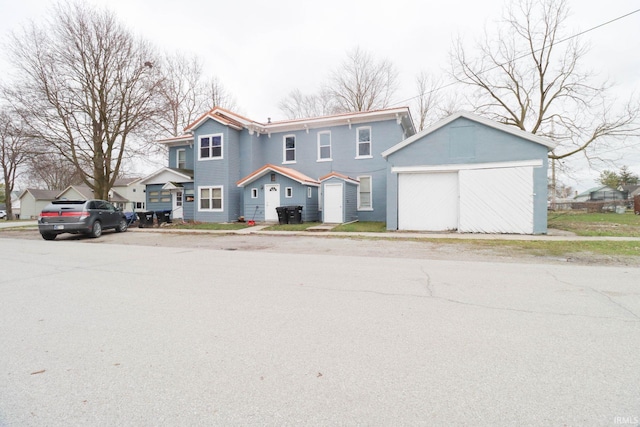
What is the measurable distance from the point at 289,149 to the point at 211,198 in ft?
19.6

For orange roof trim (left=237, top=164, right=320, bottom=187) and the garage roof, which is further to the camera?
orange roof trim (left=237, top=164, right=320, bottom=187)

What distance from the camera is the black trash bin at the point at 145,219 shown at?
1911 cm

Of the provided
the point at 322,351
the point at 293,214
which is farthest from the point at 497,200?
the point at 322,351

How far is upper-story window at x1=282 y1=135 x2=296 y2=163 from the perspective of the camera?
827 inches

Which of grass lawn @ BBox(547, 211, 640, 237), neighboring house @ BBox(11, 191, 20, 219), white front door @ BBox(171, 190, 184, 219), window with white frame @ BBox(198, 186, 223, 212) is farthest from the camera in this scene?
neighboring house @ BBox(11, 191, 20, 219)

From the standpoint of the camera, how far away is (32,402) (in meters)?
2.29

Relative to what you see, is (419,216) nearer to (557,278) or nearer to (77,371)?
(557,278)

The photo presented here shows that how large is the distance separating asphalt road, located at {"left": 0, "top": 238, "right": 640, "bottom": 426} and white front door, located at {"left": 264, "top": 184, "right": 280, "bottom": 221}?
1324cm

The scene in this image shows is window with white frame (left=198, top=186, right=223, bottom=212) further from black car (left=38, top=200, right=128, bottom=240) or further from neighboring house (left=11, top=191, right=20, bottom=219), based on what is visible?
neighboring house (left=11, top=191, right=20, bottom=219)

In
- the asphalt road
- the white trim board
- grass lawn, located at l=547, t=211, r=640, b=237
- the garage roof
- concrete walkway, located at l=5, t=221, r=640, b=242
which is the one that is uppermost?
the garage roof

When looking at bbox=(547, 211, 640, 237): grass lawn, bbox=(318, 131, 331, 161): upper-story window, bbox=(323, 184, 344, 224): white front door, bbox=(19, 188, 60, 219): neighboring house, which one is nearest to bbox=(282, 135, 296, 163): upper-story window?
bbox=(318, 131, 331, 161): upper-story window

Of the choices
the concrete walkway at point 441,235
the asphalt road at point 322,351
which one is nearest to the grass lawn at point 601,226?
the concrete walkway at point 441,235

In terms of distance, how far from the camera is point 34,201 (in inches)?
2083

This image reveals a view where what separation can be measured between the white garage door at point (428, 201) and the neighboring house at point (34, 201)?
61.7m
